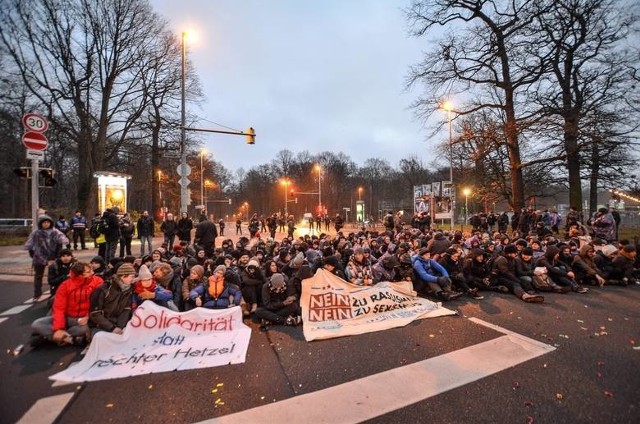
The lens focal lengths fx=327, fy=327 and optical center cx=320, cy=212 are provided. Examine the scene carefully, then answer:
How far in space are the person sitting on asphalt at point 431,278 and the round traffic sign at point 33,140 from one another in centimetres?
901

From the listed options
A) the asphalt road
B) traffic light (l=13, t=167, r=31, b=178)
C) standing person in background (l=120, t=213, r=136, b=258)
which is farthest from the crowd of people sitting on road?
standing person in background (l=120, t=213, r=136, b=258)

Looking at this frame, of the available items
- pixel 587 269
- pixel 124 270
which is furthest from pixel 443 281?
pixel 124 270

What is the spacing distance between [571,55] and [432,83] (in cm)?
742

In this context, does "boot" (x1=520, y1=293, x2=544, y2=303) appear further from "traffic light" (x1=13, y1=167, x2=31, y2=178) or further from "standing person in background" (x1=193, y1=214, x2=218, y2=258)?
"traffic light" (x1=13, y1=167, x2=31, y2=178)

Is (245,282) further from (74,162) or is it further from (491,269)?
(74,162)

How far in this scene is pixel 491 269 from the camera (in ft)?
27.4

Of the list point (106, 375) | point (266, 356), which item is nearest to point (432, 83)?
point (266, 356)

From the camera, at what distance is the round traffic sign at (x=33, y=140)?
280 inches

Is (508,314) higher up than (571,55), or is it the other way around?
(571,55)

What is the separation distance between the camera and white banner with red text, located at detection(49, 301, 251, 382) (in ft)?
13.6

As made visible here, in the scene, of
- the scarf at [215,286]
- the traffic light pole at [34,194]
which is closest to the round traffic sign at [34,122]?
the traffic light pole at [34,194]

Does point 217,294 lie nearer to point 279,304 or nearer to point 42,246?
point 279,304

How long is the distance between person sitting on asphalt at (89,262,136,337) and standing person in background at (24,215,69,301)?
2.85 meters

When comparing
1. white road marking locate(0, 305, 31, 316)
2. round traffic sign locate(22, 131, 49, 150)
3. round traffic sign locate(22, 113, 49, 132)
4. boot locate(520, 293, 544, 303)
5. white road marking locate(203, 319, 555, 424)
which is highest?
round traffic sign locate(22, 113, 49, 132)
